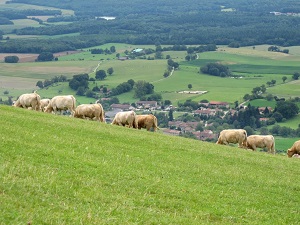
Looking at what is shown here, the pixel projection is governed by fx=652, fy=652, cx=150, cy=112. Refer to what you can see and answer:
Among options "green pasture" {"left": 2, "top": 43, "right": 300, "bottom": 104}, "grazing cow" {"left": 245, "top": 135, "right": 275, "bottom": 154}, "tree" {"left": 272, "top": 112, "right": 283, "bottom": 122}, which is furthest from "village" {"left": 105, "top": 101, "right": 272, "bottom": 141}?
"grazing cow" {"left": 245, "top": 135, "right": 275, "bottom": 154}

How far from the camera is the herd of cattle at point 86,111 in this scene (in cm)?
3219

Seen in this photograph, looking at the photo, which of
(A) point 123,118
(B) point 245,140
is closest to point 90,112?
(A) point 123,118

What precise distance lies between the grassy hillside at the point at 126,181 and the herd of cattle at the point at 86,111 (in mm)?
7030

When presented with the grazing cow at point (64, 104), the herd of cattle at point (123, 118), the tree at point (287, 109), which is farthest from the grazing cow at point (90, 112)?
the tree at point (287, 109)

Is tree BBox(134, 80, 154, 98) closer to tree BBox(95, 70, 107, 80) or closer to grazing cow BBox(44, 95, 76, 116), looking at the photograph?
tree BBox(95, 70, 107, 80)

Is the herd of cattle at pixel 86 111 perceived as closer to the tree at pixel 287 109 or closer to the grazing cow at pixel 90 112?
the grazing cow at pixel 90 112

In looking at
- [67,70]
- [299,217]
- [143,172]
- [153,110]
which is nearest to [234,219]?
[299,217]

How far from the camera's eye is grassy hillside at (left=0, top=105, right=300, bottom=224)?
13164 millimetres

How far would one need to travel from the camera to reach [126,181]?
16.2 m

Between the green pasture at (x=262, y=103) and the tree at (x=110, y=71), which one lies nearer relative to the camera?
the green pasture at (x=262, y=103)

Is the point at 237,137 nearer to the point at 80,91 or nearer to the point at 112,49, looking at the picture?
the point at 80,91

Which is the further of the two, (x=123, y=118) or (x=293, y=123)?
(x=293, y=123)

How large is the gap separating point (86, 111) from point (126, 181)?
1669cm

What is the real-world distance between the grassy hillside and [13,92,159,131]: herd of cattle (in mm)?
7030
